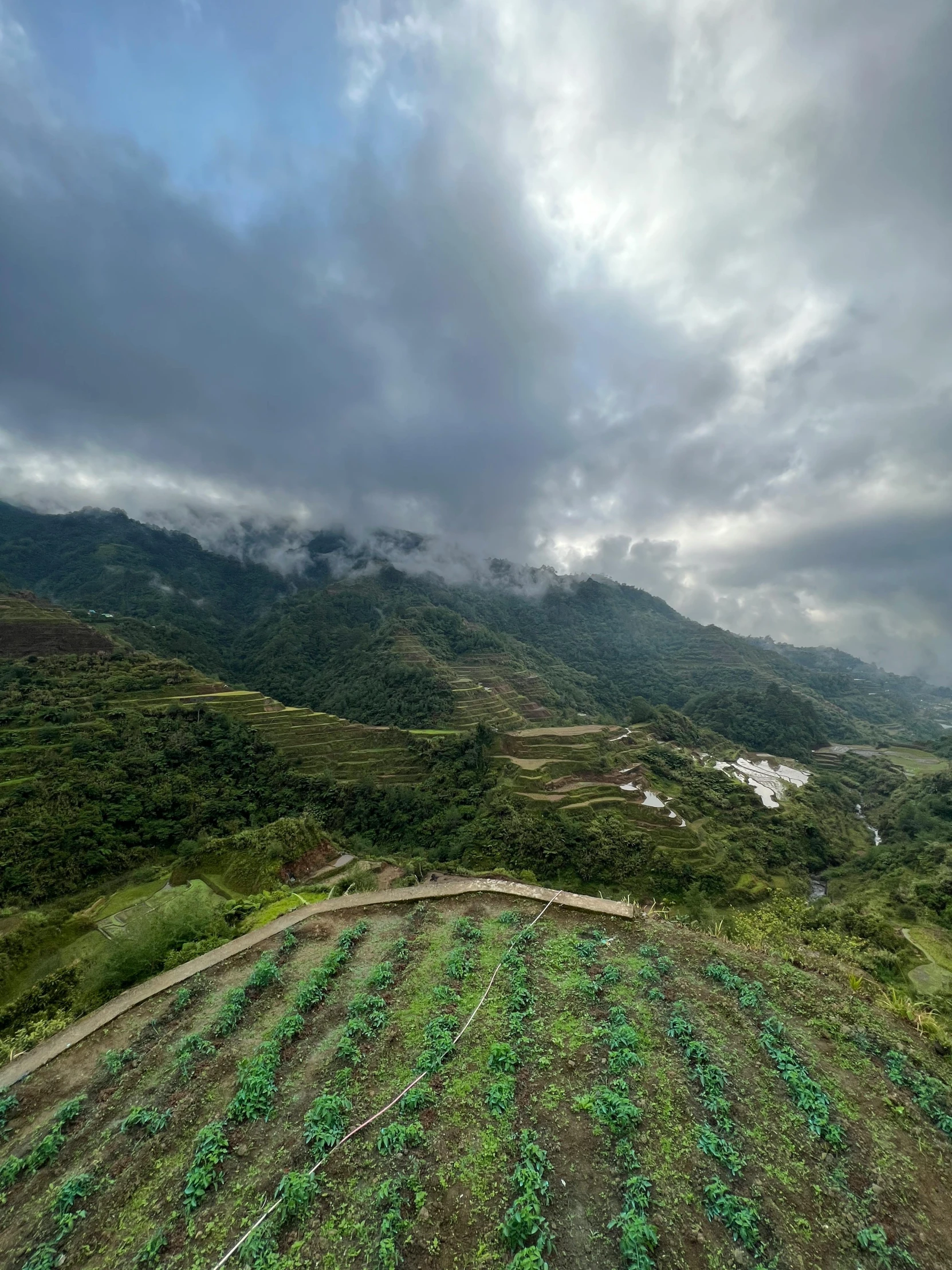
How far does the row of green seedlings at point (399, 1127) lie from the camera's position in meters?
6.84

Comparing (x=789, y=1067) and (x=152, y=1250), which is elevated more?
(x=789, y=1067)

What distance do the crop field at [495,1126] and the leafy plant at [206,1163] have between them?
0.13ft

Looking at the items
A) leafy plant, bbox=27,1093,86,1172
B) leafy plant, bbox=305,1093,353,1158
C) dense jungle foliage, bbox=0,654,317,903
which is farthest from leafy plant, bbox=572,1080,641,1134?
dense jungle foliage, bbox=0,654,317,903

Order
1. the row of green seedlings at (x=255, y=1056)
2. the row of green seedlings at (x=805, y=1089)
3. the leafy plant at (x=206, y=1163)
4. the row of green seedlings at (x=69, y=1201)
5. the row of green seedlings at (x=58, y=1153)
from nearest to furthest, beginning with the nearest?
the row of green seedlings at (x=805, y=1089) < the row of green seedlings at (x=69, y=1201) < the row of green seedlings at (x=58, y=1153) < the leafy plant at (x=206, y=1163) < the row of green seedlings at (x=255, y=1056)

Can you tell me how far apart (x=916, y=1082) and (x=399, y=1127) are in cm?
1098

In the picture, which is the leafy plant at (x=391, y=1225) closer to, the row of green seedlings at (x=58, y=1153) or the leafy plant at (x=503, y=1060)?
the leafy plant at (x=503, y=1060)

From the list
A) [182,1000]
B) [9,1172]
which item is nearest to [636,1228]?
[9,1172]

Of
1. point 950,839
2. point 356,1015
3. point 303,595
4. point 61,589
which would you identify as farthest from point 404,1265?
A: point 61,589

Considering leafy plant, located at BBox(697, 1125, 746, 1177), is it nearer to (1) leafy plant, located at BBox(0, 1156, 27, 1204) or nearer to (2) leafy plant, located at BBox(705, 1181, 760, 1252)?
(2) leafy plant, located at BBox(705, 1181, 760, 1252)

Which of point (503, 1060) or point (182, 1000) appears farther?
point (182, 1000)

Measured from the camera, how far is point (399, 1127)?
8.31 m

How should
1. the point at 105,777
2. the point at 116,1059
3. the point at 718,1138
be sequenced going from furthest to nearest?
1. the point at 105,777
2. the point at 116,1059
3. the point at 718,1138

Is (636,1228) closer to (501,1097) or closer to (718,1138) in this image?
(718,1138)

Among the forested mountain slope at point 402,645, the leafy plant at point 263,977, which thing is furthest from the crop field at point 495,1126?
the forested mountain slope at point 402,645
